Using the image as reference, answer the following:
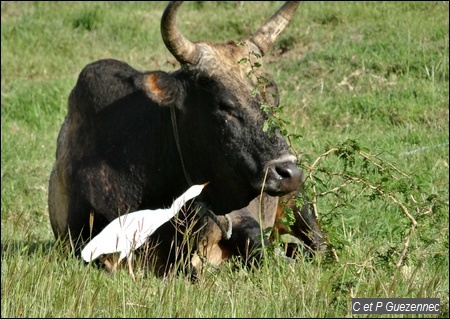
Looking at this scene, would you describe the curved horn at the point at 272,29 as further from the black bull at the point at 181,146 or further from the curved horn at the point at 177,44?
the curved horn at the point at 177,44

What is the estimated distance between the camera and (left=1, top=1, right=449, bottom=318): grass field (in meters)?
4.64

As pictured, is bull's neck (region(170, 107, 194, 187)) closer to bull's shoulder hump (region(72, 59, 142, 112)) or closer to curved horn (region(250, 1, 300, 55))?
bull's shoulder hump (region(72, 59, 142, 112))

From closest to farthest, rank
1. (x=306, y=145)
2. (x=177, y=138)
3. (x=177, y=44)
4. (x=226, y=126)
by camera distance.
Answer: (x=226, y=126) < (x=177, y=44) < (x=177, y=138) < (x=306, y=145)

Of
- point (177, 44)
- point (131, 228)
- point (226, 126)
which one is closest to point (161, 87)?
point (177, 44)

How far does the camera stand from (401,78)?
1100 cm

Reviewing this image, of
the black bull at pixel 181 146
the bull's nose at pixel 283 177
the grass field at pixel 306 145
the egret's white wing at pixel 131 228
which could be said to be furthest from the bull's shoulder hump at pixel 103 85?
the bull's nose at pixel 283 177

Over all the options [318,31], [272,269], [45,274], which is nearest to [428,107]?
[318,31]

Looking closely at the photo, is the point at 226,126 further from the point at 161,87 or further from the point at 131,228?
the point at 131,228

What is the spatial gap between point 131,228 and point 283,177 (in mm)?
1003

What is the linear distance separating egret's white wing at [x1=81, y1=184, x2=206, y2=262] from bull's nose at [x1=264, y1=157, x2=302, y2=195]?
0.61 meters

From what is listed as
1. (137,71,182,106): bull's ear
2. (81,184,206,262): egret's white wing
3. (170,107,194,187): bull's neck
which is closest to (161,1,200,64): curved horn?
(137,71,182,106): bull's ear

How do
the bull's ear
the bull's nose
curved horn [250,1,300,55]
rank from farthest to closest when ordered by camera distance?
1. curved horn [250,1,300,55]
2. the bull's ear
3. the bull's nose

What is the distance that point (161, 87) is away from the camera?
644 cm

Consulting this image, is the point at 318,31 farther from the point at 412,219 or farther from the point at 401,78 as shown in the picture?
the point at 412,219
